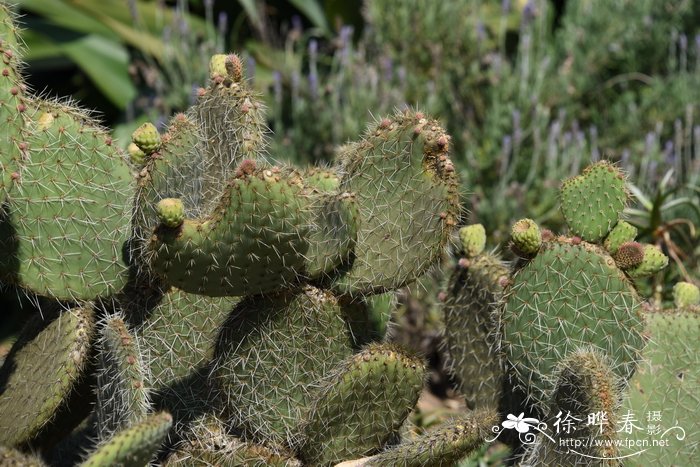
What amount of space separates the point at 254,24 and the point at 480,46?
1.42 m

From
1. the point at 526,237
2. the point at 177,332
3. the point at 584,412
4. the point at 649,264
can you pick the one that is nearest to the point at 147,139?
the point at 177,332

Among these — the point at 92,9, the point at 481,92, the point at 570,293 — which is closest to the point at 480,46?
the point at 481,92

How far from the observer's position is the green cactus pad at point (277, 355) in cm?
237

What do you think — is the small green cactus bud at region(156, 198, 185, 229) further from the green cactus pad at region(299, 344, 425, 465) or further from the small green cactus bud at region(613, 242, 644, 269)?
the small green cactus bud at region(613, 242, 644, 269)

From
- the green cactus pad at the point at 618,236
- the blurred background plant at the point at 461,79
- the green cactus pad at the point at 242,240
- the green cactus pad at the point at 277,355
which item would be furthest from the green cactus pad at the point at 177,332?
the blurred background plant at the point at 461,79

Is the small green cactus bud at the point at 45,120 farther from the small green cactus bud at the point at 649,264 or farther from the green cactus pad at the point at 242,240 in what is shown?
the small green cactus bud at the point at 649,264

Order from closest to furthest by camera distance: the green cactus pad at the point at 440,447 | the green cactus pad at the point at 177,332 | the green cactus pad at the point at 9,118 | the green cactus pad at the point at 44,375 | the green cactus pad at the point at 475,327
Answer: the green cactus pad at the point at 9,118, the green cactus pad at the point at 440,447, the green cactus pad at the point at 44,375, the green cactus pad at the point at 177,332, the green cactus pad at the point at 475,327

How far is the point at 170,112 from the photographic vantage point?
5758 mm

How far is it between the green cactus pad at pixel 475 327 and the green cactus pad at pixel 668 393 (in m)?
0.38

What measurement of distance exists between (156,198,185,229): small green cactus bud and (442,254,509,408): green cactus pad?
0.97 m

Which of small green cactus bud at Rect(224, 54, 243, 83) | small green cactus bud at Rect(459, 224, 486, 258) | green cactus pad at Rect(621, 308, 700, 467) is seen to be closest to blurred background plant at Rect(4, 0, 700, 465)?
small green cactus bud at Rect(459, 224, 486, 258)

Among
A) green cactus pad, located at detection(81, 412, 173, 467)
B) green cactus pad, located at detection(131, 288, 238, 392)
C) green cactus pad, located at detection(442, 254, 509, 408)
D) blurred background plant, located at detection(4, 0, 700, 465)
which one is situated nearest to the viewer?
green cactus pad, located at detection(81, 412, 173, 467)

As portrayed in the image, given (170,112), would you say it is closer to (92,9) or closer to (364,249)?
(92,9)

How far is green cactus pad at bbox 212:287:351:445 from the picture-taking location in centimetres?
237
